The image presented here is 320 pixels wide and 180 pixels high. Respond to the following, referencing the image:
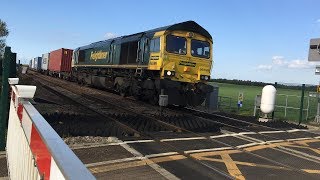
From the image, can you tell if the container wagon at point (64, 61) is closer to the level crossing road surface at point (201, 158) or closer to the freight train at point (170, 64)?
the freight train at point (170, 64)

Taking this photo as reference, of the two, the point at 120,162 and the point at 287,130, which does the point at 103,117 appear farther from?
the point at 120,162

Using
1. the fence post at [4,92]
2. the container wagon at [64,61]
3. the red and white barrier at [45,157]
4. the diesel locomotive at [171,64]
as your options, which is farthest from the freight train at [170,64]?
the container wagon at [64,61]

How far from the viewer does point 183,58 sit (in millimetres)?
19078

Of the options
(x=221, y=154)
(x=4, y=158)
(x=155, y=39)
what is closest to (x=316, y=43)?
(x=155, y=39)

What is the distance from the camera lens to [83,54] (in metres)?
36.7

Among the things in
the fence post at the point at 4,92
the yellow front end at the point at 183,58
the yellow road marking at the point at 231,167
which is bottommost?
the yellow road marking at the point at 231,167

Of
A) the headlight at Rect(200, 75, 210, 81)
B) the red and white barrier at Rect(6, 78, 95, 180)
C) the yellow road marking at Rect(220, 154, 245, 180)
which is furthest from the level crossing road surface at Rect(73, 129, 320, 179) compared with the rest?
the headlight at Rect(200, 75, 210, 81)

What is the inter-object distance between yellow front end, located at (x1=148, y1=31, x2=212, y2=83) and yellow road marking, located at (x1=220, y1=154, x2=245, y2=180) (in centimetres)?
1005

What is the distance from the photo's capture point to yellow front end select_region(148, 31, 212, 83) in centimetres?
1853

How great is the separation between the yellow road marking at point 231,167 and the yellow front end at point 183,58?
33.0 ft

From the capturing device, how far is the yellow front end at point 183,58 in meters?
18.5

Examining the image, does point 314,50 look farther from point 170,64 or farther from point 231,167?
point 231,167

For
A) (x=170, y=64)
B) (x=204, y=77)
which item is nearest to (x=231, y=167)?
(x=170, y=64)

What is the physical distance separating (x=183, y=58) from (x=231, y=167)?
11654 mm
